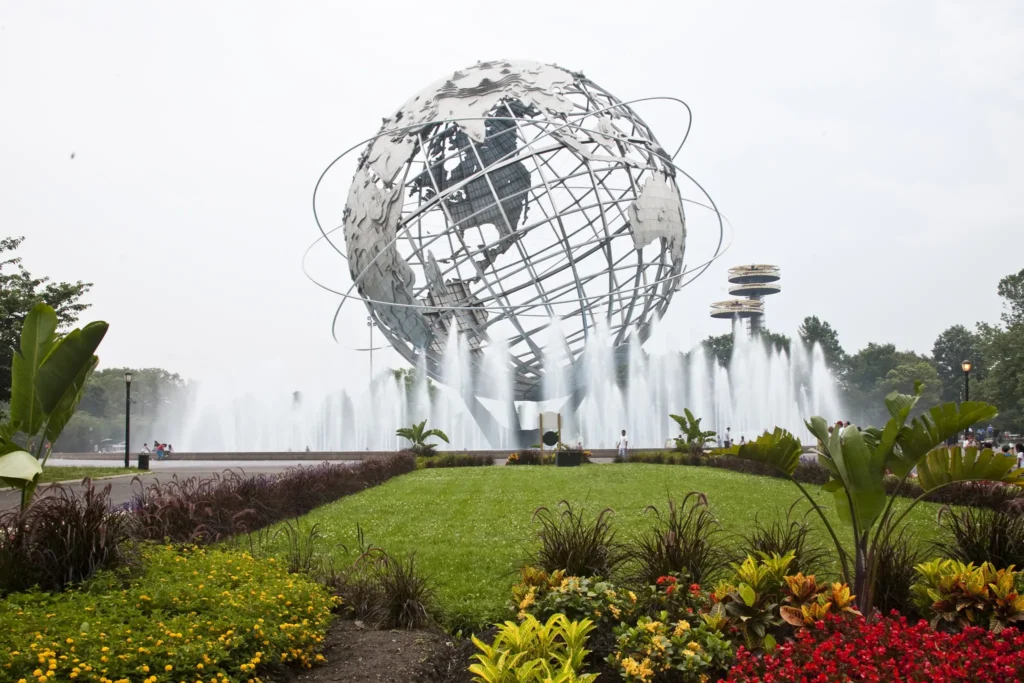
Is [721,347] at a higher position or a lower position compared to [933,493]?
higher

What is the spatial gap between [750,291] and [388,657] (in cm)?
10316

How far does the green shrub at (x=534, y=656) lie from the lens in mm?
4586

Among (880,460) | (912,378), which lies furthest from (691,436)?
(912,378)

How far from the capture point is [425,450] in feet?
87.5

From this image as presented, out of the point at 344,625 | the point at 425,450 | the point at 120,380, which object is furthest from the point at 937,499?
the point at 120,380

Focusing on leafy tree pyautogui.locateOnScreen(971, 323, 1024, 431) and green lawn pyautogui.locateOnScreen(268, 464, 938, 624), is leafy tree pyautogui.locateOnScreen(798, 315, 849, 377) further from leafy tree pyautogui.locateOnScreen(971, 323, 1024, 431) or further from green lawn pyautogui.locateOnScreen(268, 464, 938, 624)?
green lawn pyautogui.locateOnScreen(268, 464, 938, 624)

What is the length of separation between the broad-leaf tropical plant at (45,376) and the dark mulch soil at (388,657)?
10.3 ft

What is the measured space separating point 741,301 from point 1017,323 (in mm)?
52516

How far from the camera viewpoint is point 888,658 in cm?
467

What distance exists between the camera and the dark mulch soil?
18.8 feet

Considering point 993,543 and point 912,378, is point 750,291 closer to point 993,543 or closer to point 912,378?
point 912,378

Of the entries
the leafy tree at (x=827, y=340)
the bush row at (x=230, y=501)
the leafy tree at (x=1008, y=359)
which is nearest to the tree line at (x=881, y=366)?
the leafy tree at (x=827, y=340)

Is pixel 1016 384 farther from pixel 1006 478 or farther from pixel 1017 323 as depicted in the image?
pixel 1006 478

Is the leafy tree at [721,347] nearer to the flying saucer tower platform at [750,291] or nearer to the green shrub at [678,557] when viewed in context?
the flying saucer tower platform at [750,291]
